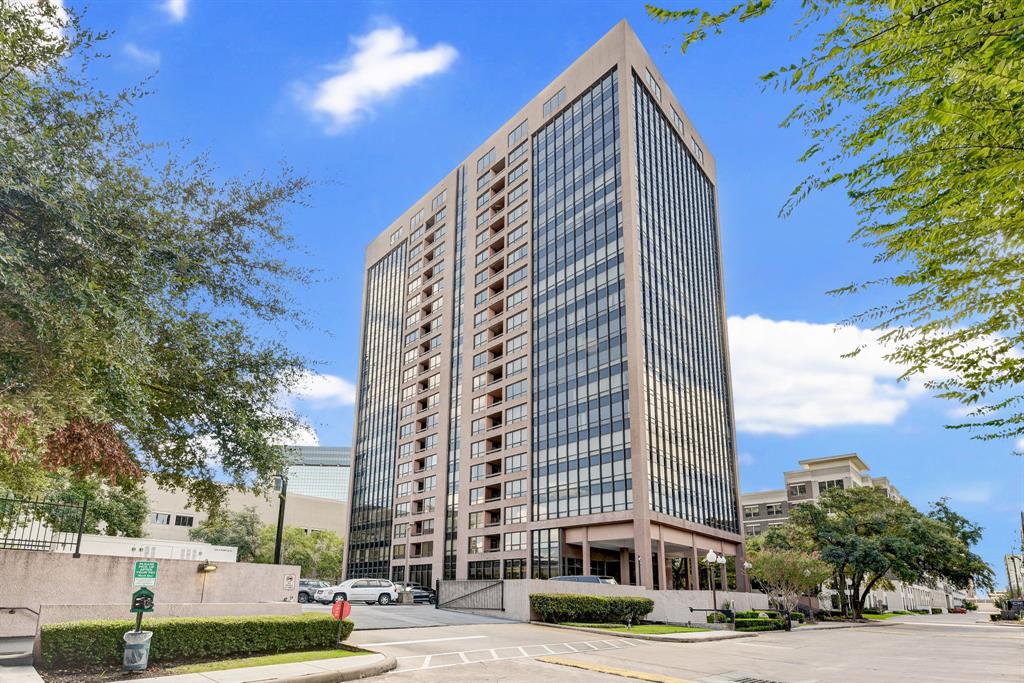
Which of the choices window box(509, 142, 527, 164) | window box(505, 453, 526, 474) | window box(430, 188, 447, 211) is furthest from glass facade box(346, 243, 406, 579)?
window box(509, 142, 527, 164)

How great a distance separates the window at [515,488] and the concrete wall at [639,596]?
22.7 meters

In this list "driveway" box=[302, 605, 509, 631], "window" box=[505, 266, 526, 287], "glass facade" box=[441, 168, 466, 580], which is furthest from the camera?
"glass facade" box=[441, 168, 466, 580]

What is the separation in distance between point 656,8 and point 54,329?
10.7 m

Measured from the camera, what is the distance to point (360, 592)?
40.0m

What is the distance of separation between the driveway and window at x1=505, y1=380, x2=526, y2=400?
116 ft

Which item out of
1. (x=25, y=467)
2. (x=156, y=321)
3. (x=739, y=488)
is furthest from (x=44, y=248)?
(x=739, y=488)

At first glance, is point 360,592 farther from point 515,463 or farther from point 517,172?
point 517,172

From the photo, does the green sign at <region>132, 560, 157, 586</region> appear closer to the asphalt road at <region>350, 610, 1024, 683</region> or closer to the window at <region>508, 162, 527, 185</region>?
the asphalt road at <region>350, 610, 1024, 683</region>

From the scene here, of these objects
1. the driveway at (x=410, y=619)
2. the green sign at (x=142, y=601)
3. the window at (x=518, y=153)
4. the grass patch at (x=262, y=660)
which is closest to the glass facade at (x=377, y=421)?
the window at (x=518, y=153)

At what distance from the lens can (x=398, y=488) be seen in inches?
3324

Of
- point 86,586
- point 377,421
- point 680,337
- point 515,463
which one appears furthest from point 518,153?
point 86,586

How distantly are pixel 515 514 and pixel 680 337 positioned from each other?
24212mm

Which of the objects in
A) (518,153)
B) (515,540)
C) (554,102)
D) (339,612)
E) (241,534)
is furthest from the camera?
(241,534)

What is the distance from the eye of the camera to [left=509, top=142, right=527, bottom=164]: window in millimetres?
77062
